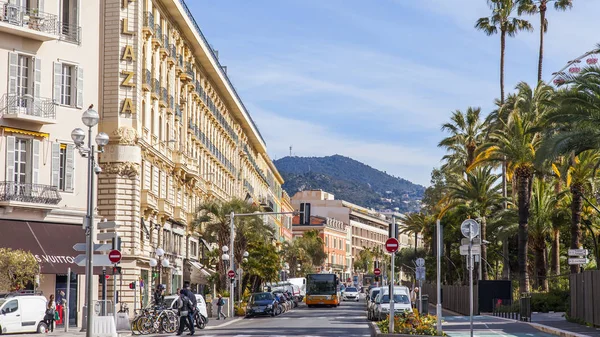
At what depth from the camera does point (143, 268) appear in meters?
52.4

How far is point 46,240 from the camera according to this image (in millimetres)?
43531

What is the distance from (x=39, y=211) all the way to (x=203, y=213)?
25987 mm

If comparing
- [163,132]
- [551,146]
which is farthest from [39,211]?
[551,146]

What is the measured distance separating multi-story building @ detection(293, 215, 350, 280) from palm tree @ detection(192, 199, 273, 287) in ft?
336

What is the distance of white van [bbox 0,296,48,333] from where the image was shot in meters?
36.0

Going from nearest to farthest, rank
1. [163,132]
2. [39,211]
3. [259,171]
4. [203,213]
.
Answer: [39,211], [163,132], [203,213], [259,171]

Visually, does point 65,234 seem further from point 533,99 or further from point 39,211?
point 533,99

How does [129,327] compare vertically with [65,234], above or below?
below

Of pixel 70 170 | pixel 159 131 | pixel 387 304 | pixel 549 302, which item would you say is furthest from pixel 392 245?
pixel 159 131

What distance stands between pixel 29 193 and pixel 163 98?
54.1 feet

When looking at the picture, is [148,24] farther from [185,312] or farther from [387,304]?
[185,312]

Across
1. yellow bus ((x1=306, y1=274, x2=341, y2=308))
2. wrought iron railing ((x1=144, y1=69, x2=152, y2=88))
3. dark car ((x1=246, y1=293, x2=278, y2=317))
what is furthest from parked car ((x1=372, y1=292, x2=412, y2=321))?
yellow bus ((x1=306, y1=274, x2=341, y2=308))

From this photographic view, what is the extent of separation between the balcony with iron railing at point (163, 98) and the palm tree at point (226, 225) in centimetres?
890

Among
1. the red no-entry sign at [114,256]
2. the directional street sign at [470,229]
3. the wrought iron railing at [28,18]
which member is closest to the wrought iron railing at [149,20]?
the wrought iron railing at [28,18]
